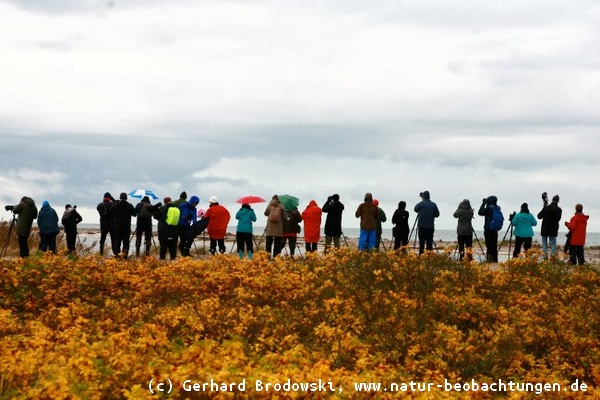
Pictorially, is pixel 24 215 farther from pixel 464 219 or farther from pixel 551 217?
pixel 551 217

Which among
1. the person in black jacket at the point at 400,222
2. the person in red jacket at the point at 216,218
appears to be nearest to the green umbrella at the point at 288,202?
the person in red jacket at the point at 216,218

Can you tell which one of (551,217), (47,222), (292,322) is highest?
(551,217)

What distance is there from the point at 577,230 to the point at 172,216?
1278 centimetres

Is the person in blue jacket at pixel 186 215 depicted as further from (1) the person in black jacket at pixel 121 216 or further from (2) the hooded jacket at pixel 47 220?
(2) the hooded jacket at pixel 47 220

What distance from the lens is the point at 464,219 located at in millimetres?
27312

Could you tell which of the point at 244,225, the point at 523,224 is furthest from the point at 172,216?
the point at 523,224

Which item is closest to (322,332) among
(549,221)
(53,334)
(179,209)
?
(53,334)

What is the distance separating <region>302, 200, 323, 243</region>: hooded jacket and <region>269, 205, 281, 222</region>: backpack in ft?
6.01

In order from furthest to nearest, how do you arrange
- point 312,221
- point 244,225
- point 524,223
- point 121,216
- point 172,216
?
point 312,221, point 524,223, point 121,216, point 244,225, point 172,216

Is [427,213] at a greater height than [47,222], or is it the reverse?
[427,213]

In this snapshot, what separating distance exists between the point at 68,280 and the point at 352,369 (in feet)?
26.5

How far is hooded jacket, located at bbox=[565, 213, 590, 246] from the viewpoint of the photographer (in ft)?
88.4

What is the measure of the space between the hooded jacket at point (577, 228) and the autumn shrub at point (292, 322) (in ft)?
24.9

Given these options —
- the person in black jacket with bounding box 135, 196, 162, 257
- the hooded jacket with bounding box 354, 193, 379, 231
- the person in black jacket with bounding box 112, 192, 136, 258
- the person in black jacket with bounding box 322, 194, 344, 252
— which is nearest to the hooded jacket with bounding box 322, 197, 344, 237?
the person in black jacket with bounding box 322, 194, 344, 252
